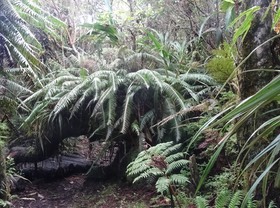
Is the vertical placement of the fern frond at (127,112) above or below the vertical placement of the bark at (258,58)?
below

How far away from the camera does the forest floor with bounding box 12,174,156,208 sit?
3.91m

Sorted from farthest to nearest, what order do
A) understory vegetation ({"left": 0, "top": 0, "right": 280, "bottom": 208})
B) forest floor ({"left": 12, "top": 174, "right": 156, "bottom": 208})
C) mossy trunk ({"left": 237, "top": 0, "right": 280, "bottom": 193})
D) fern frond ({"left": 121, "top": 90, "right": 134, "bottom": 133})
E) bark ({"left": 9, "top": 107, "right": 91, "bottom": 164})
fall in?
1. bark ({"left": 9, "top": 107, "right": 91, "bottom": 164})
2. fern frond ({"left": 121, "top": 90, "right": 134, "bottom": 133})
3. forest floor ({"left": 12, "top": 174, "right": 156, "bottom": 208})
4. understory vegetation ({"left": 0, "top": 0, "right": 280, "bottom": 208})
5. mossy trunk ({"left": 237, "top": 0, "right": 280, "bottom": 193})

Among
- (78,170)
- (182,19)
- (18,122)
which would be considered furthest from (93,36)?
(78,170)

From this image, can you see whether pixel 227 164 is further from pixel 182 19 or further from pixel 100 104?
pixel 182 19

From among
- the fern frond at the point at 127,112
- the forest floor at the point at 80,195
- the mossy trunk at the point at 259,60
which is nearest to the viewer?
the mossy trunk at the point at 259,60

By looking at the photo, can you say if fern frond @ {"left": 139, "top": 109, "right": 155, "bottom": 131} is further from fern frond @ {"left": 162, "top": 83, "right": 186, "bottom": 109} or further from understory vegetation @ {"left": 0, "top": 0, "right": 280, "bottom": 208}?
fern frond @ {"left": 162, "top": 83, "right": 186, "bottom": 109}

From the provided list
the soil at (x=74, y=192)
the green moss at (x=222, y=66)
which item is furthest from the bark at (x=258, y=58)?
Answer: the soil at (x=74, y=192)

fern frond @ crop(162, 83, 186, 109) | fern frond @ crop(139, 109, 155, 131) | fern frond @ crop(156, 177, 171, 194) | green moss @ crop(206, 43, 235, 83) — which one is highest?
green moss @ crop(206, 43, 235, 83)

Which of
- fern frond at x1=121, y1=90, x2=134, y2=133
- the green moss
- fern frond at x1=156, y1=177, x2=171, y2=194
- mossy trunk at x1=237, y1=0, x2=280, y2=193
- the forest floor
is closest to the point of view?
mossy trunk at x1=237, y1=0, x2=280, y2=193

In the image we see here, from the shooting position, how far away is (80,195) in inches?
177

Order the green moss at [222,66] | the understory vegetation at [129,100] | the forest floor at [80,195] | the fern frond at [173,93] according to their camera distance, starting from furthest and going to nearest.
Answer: the fern frond at [173,93]
the forest floor at [80,195]
the green moss at [222,66]
the understory vegetation at [129,100]

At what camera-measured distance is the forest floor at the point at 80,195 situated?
12.8 feet

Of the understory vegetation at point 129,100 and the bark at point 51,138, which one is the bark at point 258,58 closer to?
the understory vegetation at point 129,100

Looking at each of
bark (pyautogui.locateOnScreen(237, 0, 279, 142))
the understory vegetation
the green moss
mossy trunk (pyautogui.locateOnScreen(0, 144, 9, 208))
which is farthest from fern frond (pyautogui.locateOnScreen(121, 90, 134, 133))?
bark (pyautogui.locateOnScreen(237, 0, 279, 142))
